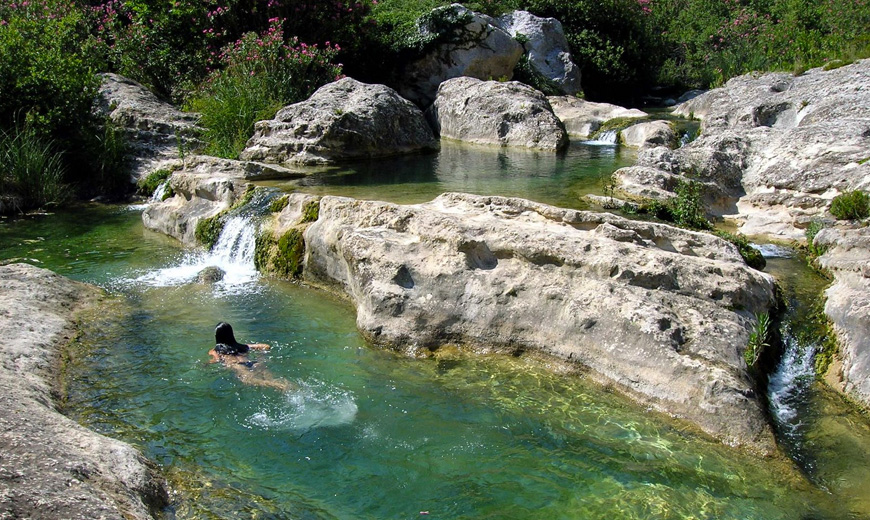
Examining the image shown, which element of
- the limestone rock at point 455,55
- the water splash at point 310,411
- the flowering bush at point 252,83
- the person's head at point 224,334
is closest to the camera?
the water splash at point 310,411

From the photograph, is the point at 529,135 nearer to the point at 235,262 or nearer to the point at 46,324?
the point at 235,262

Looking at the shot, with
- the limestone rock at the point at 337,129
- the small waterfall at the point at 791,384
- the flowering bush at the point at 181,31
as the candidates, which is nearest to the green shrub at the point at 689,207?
the small waterfall at the point at 791,384

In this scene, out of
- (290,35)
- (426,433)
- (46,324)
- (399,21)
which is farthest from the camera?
(399,21)

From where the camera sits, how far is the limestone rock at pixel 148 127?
16.3m

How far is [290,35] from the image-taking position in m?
20.9

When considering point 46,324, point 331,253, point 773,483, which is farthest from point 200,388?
point 773,483

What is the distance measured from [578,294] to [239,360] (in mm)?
3697

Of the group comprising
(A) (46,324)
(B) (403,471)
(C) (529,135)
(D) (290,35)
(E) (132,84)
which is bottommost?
(B) (403,471)

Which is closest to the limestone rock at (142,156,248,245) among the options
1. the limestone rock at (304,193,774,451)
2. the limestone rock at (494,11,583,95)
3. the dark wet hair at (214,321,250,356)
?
the limestone rock at (304,193,774,451)

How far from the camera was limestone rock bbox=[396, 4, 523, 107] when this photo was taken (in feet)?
79.7

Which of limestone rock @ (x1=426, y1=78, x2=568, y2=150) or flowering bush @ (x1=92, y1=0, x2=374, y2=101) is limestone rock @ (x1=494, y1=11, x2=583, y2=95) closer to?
limestone rock @ (x1=426, y1=78, x2=568, y2=150)

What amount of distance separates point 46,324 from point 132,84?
456 inches

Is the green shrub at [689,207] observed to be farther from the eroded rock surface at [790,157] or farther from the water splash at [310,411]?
the water splash at [310,411]

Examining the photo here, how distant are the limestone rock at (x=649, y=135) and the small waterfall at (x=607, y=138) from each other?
0.30m
